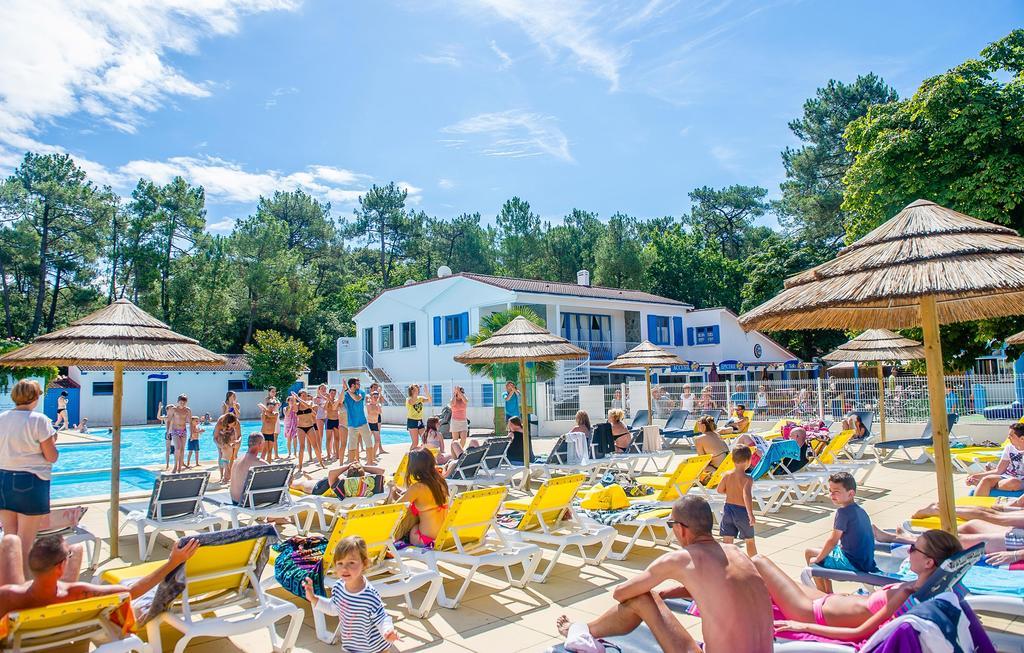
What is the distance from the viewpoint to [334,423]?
587 inches

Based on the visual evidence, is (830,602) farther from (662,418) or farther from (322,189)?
(322,189)

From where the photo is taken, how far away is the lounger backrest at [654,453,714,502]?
7473 millimetres

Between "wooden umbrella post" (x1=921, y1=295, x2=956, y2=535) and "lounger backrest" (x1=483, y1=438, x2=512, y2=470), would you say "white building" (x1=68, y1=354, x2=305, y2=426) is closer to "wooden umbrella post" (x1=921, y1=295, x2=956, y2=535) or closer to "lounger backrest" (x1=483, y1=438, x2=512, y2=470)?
"lounger backrest" (x1=483, y1=438, x2=512, y2=470)

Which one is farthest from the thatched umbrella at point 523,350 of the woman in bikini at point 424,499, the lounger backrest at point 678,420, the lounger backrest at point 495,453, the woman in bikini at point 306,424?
the lounger backrest at point 678,420

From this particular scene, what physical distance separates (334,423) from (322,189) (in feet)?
151

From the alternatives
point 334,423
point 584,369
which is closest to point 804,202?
point 584,369

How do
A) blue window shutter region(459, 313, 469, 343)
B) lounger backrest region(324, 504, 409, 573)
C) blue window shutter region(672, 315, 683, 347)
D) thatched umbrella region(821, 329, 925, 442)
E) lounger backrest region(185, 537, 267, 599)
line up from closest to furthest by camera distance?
lounger backrest region(185, 537, 267, 599)
lounger backrest region(324, 504, 409, 573)
thatched umbrella region(821, 329, 925, 442)
blue window shutter region(459, 313, 469, 343)
blue window shutter region(672, 315, 683, 347)

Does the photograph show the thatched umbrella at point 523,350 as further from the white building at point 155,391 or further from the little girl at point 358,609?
the white building at point 155,391

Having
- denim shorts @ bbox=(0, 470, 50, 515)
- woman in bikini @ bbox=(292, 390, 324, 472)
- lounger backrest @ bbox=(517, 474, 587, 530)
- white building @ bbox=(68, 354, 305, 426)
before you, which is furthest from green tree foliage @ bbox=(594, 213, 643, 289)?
denim shorts @ bbox=(0, 470, 50, 515)

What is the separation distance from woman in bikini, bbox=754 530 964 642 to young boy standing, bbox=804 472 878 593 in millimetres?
905

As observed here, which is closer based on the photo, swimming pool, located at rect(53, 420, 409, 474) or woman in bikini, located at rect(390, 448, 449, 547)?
woman in bikini, located at rect(390, 448, 449, 547)

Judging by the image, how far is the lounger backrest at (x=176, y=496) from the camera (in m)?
7.00

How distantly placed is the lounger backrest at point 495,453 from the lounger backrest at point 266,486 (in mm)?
3346

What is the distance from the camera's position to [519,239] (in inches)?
2003
